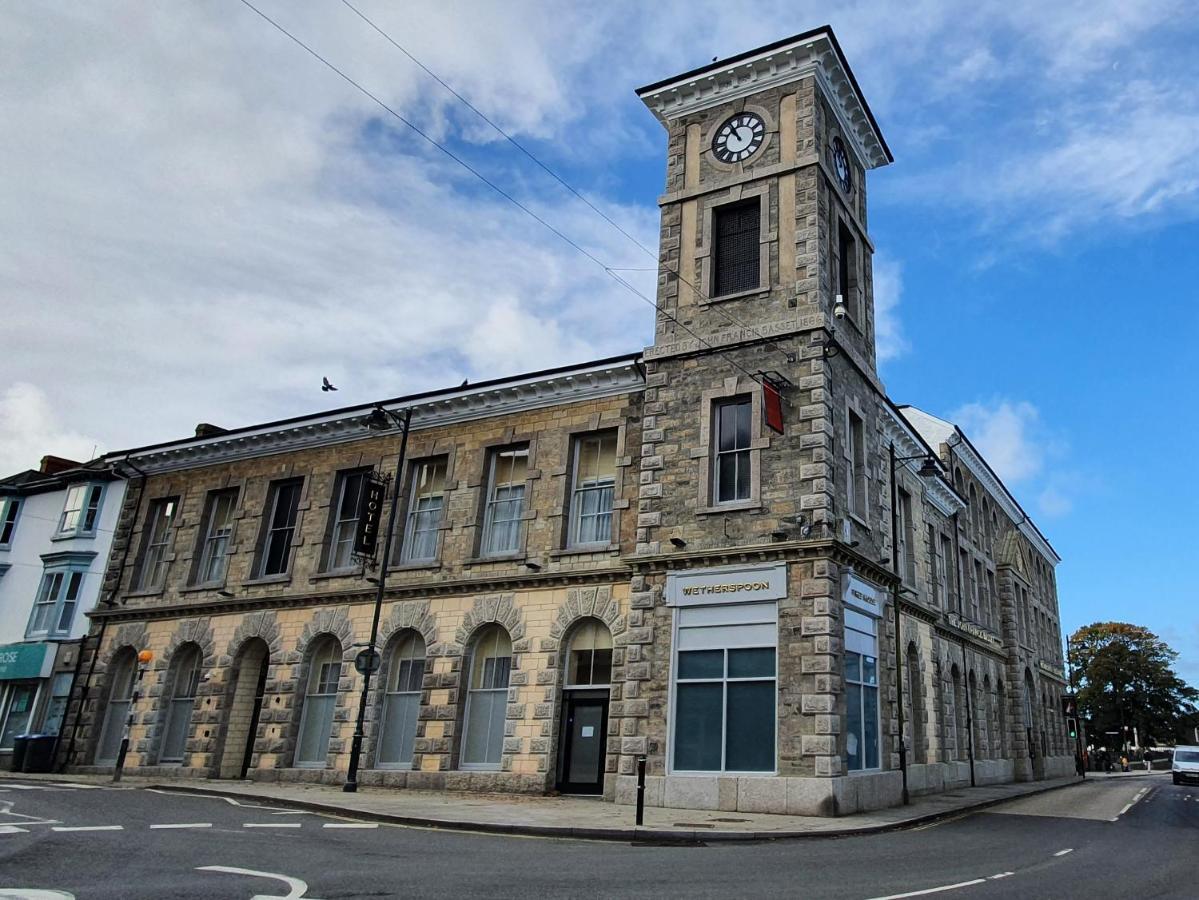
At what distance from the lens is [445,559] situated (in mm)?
23375

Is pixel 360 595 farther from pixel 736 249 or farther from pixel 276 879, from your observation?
pixel 276 879

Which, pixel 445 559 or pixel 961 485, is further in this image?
pixel 961 485

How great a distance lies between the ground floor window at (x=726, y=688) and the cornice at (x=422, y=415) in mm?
6597

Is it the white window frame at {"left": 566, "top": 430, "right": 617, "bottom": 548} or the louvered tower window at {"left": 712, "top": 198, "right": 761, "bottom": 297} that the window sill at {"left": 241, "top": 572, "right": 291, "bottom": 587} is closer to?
the white window frame at {"left": 566, "top": 430, "right": 617, "bottom": 548}

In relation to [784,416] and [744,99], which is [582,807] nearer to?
[784,416]

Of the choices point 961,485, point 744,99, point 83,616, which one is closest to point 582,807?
point 744,99

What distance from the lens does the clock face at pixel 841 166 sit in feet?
74.4

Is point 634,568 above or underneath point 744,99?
underneath

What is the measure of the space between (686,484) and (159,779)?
17061 millimetres

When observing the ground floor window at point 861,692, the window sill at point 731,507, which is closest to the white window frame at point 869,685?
the ground floor window at point 861,692

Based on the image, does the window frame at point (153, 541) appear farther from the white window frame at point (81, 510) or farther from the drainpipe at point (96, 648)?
the white window frame at point (81, 510)

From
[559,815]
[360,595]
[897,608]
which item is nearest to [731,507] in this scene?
[897,608]

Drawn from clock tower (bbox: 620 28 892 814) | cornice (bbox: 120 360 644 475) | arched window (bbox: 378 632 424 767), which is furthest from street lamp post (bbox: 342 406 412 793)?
clock tower (bbox: 620 28 892 814)

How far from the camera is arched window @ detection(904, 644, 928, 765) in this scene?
25719 millimetres
